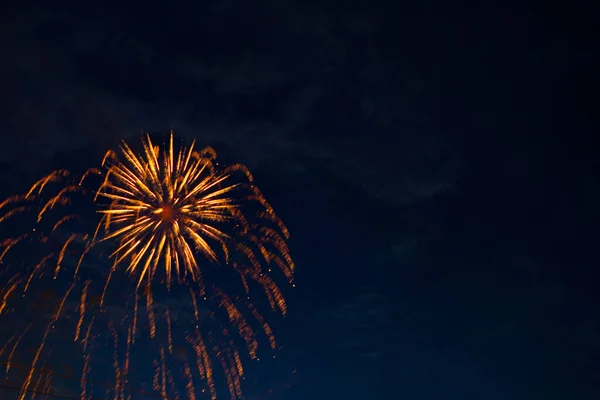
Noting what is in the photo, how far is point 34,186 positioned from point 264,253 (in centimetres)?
1191

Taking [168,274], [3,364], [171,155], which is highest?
[171,155]

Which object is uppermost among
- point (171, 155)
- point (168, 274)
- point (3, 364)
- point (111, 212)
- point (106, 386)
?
point (171, 155)

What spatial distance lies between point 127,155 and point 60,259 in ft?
20.7

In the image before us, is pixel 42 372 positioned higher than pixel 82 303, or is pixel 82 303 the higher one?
pixel 82 303

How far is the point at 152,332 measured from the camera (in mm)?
29812

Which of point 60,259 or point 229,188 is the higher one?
point 229,188

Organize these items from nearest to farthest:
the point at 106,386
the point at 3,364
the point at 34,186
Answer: the point at 34,186, the point at 3,364, the point at 106,386

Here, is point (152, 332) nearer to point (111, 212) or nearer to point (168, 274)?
point (168, 274)

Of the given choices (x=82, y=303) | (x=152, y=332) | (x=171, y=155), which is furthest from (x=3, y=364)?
(x=171, y=155)

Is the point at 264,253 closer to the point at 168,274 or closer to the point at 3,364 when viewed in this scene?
the point at 168,274

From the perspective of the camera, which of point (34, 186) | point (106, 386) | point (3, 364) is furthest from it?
point (106, 386)

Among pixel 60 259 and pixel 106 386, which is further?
pixel 106 386

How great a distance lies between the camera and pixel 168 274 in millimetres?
30578

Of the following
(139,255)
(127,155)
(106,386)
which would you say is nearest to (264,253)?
(139,255)
